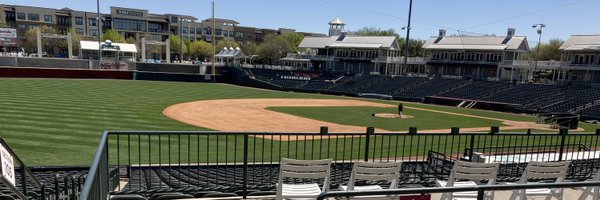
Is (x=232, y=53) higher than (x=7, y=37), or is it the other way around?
(x=7, y=37)

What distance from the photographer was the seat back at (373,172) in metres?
6.36

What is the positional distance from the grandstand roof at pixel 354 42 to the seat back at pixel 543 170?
71416 millimetres

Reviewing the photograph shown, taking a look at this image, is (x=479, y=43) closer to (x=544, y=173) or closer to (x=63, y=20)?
(x=544, y=173)

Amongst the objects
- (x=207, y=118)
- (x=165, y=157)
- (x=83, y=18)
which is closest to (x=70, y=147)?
(x=165, y=157)

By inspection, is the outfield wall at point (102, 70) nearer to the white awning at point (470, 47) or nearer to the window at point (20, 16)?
the white awning at point (470, 47)

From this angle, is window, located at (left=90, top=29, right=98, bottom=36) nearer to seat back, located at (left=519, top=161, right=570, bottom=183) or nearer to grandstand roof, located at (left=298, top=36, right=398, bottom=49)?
grandstand roof, located at (left=298, top=36, right=398, bottom=49)

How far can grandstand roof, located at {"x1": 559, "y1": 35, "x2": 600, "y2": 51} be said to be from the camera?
53.0m

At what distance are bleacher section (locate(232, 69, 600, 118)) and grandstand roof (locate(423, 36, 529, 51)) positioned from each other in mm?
14010

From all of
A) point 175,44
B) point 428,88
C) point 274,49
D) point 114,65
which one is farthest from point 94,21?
point 428,88

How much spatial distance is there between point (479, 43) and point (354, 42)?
25.2 meters

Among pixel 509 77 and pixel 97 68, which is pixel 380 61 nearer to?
pixel 509 77

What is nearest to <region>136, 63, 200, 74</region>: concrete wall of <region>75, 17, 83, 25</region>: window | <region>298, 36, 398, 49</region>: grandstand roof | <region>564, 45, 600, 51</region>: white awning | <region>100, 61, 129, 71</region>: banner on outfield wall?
<region>100, 61, 129, 71</region>: banner on outfield wall

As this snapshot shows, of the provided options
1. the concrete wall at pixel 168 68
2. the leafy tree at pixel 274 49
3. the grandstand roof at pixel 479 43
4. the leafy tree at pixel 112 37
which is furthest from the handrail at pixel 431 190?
the leafy tree at pixel 112 37

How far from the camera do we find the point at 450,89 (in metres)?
51.6
